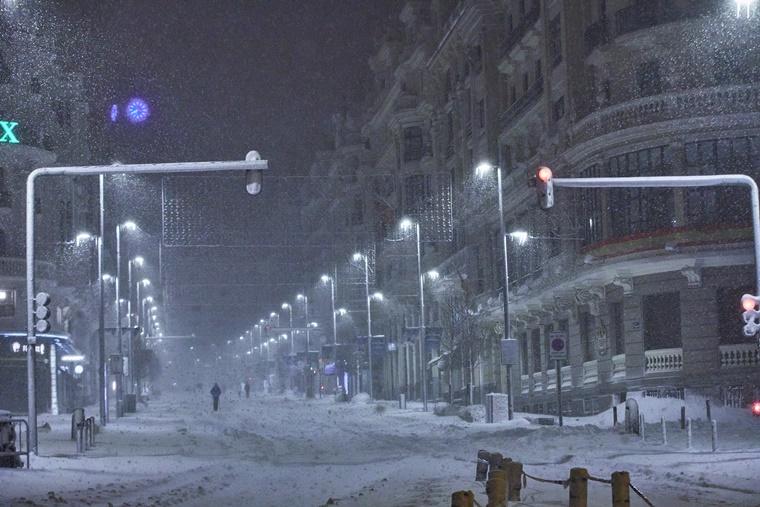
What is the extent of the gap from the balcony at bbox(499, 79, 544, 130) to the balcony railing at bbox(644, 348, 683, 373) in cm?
1391

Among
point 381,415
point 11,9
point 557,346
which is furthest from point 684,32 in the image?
point 11,9

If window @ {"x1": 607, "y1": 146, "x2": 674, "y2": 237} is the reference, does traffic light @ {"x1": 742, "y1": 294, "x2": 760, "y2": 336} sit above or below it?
below

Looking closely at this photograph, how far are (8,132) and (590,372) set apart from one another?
29.3 metres

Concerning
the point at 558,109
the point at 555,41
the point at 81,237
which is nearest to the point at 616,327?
the point at 558,109

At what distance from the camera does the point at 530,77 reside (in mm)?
54969

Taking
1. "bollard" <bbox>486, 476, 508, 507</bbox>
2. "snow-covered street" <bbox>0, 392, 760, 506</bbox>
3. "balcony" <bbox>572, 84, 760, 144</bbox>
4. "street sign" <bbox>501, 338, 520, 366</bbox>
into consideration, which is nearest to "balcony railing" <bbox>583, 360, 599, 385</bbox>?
"snow-covered street" <bbox>0, 392, 760, 506</bbox>

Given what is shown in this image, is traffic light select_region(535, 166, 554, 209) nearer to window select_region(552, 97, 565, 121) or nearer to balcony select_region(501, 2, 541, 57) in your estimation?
window select_region(552, 97, 565, 121)

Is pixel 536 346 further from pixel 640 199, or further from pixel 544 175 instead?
pixel 544 175

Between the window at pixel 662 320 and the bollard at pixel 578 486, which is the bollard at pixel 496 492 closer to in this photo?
the bollard at pixel 578 486

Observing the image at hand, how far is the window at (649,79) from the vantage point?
42406 mm

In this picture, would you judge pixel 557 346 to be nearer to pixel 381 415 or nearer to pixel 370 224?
pixel 381 415

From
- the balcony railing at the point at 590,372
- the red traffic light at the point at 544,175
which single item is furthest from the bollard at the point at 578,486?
the balcony railing at the point at 590,372

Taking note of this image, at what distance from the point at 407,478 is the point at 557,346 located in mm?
12847

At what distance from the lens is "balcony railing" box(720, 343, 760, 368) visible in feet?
130
